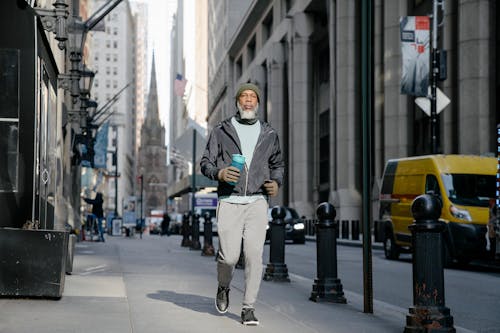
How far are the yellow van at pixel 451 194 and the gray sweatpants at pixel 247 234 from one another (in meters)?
10.4

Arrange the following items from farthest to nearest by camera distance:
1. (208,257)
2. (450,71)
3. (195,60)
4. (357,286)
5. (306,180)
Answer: (195,60)
(306,180)
(450,71)
(208,257)
(357,286)

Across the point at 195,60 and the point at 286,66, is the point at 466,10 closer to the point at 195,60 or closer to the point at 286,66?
the point at 286,66

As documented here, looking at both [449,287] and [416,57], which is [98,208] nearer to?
[416,57]

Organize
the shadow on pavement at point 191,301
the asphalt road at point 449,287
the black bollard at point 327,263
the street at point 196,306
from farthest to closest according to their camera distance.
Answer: the black bollard at point 327,263 → the asphalt road at point 449,287 → the shadow on pavement at point 191,301 → the street at point 196,306

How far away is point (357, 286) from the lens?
1221 cm

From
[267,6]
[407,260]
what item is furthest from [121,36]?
[407,260]

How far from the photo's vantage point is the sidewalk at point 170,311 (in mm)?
6438

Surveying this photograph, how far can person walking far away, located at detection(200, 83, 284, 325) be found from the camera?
6.69 m

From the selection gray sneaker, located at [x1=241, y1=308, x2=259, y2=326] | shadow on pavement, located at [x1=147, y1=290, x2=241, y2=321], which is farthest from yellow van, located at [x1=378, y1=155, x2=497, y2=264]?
gray sneaker, located at [x1=241, y1=308, x2=259, y2=326]

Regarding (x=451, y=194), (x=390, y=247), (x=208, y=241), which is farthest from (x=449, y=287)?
(x=208, y=241)

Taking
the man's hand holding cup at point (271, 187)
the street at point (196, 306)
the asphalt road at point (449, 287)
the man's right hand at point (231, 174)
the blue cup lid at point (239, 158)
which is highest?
the blue cup lid at point (239, 158)

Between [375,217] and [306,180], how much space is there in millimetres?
16786

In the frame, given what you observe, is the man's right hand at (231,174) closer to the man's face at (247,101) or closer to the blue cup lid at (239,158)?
the blue cup lid at (239,158)

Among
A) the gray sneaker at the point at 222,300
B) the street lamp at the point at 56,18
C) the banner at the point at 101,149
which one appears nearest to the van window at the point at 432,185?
the street lamp at the point at 56,18
